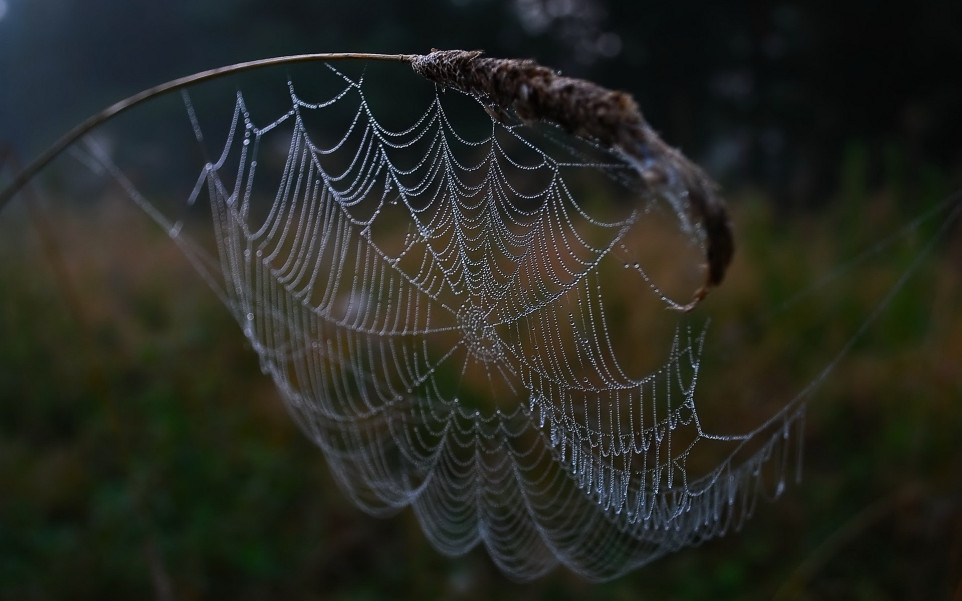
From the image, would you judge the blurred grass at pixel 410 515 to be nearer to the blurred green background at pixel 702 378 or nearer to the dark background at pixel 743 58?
the blurred green background at pixel 702 378

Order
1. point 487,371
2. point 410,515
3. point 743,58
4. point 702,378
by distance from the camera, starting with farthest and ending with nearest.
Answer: point 743,58, point 410,515, point 702,378, point 487,371

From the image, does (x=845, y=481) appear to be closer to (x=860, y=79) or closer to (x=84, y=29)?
(x=860, y=79)

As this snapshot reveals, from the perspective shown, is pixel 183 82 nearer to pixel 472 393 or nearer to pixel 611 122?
pixel 611 122

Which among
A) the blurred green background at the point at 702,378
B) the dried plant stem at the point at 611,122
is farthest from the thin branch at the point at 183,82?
the blurred green background at the point at 702,378

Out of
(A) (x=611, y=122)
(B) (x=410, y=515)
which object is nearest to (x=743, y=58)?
(B) (x=410, y=515)

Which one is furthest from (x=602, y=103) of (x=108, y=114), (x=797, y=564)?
(x=797, y=564)

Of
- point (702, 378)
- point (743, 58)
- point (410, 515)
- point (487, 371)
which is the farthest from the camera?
point (743, 58)

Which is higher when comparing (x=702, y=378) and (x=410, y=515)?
(x=702, y=378)
